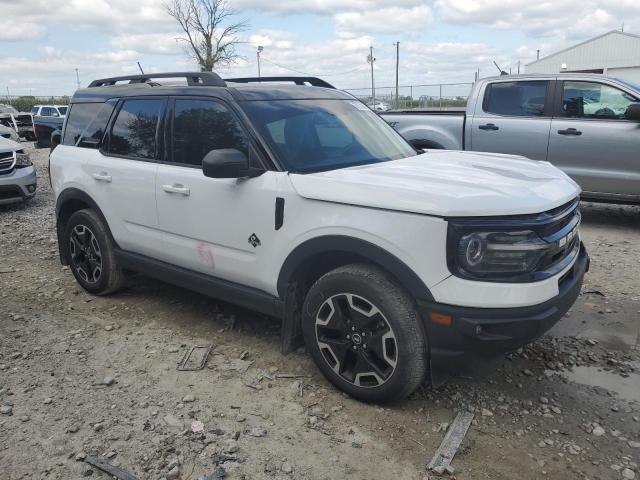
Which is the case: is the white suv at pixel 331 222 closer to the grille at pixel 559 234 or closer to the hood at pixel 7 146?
the grille at pixel 559 234

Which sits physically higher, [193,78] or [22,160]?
[193,78]

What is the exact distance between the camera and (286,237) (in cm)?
318

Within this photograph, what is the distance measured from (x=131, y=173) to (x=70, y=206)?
1192 mm

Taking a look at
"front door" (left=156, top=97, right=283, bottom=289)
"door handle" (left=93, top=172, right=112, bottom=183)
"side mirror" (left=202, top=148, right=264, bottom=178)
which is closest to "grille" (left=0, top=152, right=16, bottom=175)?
"door handle" (left=93, top=172, right=112, bottom=183)

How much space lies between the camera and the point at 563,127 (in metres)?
6.74

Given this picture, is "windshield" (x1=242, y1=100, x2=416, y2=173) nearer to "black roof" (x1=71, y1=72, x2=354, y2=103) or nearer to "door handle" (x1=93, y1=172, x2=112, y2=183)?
"black roof" (x1=71, y1=72, x2=354, y2=103)

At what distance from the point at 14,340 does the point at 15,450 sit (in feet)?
5.00

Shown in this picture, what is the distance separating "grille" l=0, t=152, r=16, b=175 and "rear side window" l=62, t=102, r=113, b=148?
4.39 m

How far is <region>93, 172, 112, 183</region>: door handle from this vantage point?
14.2 feet

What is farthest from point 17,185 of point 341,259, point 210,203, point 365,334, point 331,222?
point 365,334

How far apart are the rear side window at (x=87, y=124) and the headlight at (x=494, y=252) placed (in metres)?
3.27

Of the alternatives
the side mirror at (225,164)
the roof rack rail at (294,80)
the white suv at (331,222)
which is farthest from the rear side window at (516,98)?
the side mirror at (225,164)

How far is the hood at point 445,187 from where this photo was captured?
8.56 ft

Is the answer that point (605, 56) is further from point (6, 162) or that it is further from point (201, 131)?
point (201, 131)
